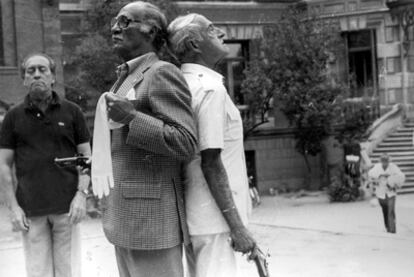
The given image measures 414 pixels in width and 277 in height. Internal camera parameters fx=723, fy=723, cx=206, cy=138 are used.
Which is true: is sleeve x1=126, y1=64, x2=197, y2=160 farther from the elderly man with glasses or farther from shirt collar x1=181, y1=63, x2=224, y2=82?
shirt collar x1=181, y1=63, x2=224, y2=82

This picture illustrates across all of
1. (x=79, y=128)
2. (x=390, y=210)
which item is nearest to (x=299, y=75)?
(x=390, y=210)

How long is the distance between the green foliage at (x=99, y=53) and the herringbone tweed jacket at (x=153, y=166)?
12334 mm

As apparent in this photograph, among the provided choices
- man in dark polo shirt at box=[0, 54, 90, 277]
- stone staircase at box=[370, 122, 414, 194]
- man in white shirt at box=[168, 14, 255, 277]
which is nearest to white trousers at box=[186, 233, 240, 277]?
man in white shirt at box=[168, 14, 255, 277]

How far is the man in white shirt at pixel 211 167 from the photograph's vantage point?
346cm

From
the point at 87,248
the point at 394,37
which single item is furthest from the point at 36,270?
the point at 394,37

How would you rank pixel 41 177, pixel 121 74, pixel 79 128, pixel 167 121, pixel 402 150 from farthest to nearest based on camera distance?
pixel 402 150 < pixel 79 128 < pixel 41 177 < pixel 121 74 < pixel 167 121

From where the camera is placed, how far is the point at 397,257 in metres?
9.12

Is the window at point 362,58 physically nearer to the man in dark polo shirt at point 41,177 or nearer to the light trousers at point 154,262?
the man in dark polo shirt at point 41,177

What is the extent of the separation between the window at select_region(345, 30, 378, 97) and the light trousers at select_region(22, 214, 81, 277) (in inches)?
794

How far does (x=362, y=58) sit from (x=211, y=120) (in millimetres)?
22373

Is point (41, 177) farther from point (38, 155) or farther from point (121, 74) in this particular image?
point (121, 74)

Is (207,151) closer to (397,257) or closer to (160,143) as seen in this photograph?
(160,143)

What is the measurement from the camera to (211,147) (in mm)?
3441

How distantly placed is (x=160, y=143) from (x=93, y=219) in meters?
12.1
